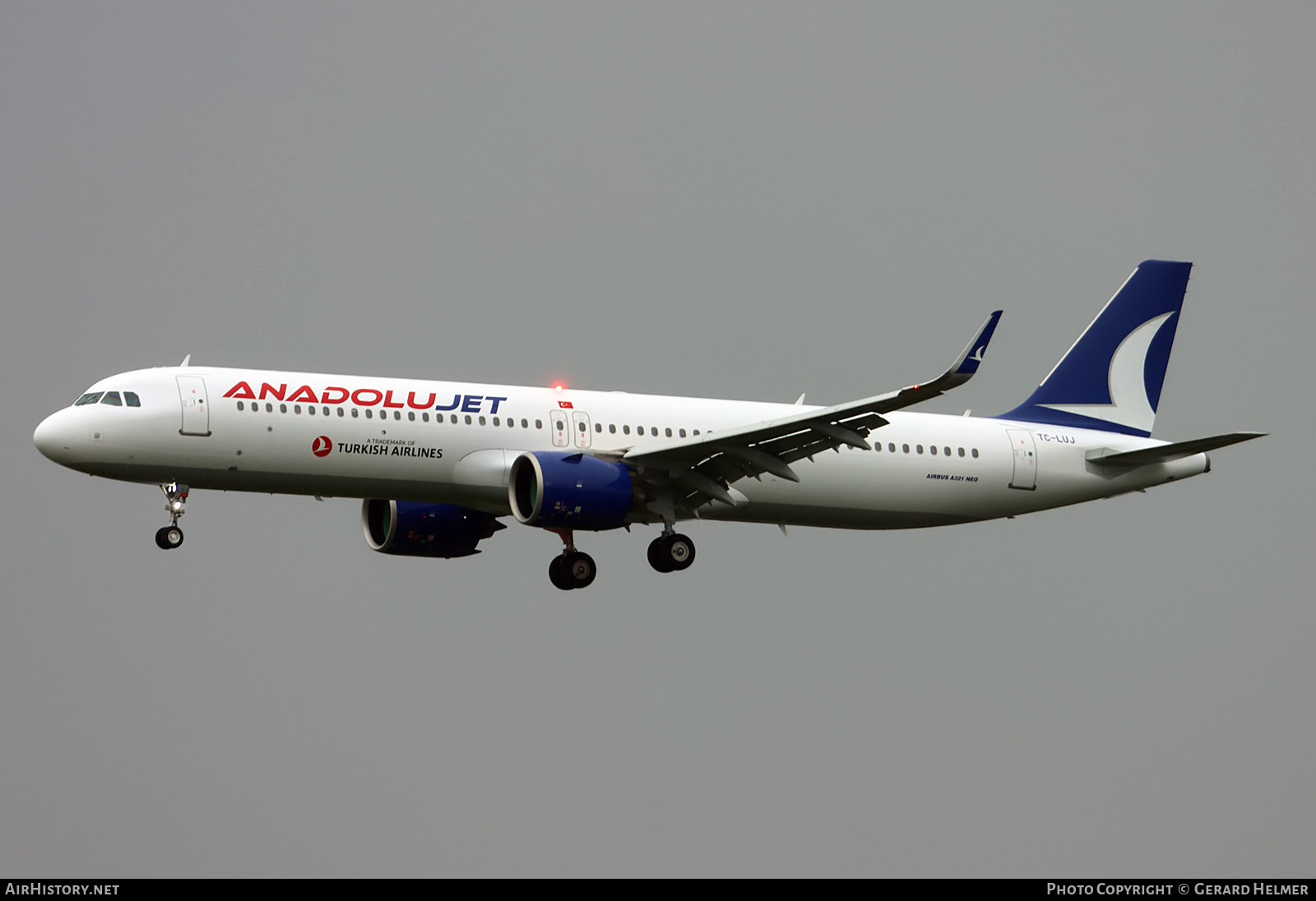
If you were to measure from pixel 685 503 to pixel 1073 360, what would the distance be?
13024 millimetres

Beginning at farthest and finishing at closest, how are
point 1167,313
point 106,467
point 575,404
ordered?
point 1167,313
point 575,404
point 106,467

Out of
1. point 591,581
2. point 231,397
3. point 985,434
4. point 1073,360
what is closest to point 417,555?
point 591,581

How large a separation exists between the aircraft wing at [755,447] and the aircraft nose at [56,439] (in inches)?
494

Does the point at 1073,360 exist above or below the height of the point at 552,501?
above

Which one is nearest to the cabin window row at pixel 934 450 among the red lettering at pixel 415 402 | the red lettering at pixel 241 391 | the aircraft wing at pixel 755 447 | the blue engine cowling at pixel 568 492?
the aircraft wing at pixel 755 447

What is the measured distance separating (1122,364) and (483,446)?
19.0 meters

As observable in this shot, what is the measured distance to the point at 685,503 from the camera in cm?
4759

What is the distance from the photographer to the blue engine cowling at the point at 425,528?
5019 centimetres

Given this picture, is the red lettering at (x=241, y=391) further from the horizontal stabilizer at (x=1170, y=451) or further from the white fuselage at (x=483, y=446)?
the horizontal stabilizer at (x=1170, y=451)

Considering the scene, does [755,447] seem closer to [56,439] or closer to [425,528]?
[425,528]

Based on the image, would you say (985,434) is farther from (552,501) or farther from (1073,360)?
(552,501)

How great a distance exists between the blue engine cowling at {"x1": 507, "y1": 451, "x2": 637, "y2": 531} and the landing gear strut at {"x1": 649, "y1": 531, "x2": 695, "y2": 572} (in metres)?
2.31

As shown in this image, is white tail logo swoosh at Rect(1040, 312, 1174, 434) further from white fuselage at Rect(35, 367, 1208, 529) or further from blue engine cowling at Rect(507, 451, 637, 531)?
blue engine cowling at Rect(507, 451, 637, 531)

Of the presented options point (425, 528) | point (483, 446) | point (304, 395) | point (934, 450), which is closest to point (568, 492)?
point (483, 446)
